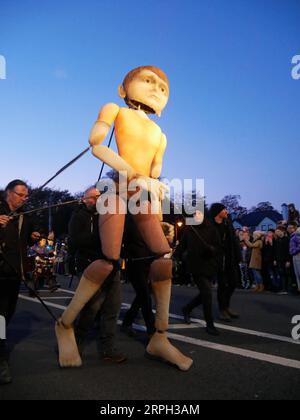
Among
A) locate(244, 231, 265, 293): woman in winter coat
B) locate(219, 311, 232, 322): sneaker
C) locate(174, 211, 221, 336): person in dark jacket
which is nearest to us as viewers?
locate(174, 211, 221, 336): person in dark jacket

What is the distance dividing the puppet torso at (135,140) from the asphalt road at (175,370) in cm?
180

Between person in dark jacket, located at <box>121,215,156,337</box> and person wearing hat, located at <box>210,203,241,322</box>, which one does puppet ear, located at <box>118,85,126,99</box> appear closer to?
person in dark jacket, located at <box>121,215,156,337</box>

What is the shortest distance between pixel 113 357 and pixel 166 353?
0.63 metres

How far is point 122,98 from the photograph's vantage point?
14.1 feet

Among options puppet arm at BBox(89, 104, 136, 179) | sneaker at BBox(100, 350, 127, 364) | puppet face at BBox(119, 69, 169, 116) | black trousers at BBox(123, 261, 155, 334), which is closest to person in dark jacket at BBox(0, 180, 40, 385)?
puppet arm at BBox(89, 104, 136, 179)

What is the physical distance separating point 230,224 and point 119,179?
4.17 m

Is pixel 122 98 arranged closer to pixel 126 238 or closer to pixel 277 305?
pixel 126 238

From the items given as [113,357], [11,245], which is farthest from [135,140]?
[113,357]

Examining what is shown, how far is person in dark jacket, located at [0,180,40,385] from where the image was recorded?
144 inches

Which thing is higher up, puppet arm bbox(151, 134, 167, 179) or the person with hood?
puppet arm bbox(151, 134, 167, 179)

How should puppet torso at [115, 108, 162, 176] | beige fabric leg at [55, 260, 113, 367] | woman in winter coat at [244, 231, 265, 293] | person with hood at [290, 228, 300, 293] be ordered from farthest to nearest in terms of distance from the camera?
1. woman in winter coat at [244, 231, 265, 293]
2. person with hood at [290, 228, 300, 293]
3. puppet torso at [115, 108, 162, 176]
4. beige fabric leg at [55, 260, 113, 367]

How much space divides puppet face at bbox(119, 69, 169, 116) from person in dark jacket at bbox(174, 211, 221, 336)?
6.97 ft

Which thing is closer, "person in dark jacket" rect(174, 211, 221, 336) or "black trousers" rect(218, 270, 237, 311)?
"person in dark jacket" rect(174, 211, 221, 336)
